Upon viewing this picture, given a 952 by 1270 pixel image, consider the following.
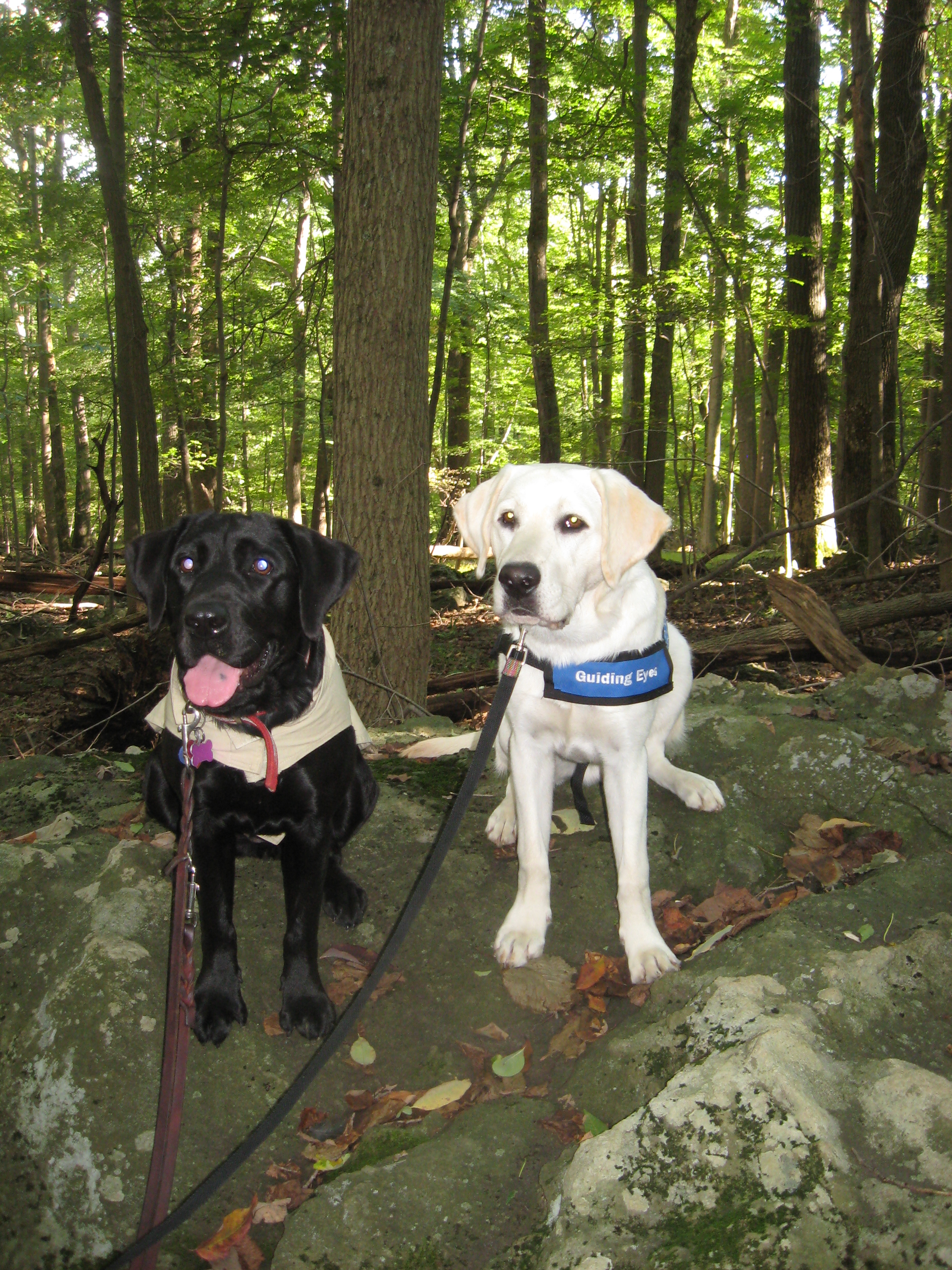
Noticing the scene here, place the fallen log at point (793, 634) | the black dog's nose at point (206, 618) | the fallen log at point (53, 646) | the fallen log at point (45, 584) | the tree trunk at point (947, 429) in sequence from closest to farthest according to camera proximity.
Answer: the black dog's nose at point (206, 618), the fallen log at point (793, 634), the tree trunk at point (947, 429), the fallen log at point (53, 646), the fallen log at point (45, 584)

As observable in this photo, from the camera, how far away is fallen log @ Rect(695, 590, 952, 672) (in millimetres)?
6688

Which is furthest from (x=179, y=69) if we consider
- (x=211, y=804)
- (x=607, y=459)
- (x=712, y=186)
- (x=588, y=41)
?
(x=211, y=804)

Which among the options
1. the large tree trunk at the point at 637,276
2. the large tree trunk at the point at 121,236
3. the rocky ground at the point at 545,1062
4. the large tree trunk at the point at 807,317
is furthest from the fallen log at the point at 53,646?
the large tree trunk at the point at 807,317

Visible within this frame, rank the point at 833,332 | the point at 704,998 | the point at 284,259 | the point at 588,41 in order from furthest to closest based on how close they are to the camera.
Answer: the point at 284,259
the point at 833,332
the point at 588,41
the point at 704,998

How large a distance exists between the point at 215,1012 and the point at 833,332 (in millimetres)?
16579

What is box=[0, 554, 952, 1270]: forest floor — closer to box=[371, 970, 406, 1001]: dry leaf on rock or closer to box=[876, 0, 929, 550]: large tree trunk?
box=[371, 970, 406, 1001]: dry leaf on rock

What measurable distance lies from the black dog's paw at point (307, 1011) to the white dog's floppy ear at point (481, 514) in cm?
153

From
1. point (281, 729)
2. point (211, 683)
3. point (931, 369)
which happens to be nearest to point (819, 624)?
point (281, 729)

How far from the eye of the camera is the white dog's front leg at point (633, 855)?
9.41 ft

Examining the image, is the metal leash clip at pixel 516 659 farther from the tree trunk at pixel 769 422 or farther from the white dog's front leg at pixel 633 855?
the tree trunk at pixel 769 422

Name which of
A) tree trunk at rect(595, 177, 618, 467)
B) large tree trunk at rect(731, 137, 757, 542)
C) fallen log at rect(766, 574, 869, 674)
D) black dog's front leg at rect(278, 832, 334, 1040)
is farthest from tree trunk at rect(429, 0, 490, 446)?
black dog's front leg at rect(278, 832, 334, 1040)

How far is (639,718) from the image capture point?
9.49 ft

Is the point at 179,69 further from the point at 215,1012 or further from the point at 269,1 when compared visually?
the point at 215,1012

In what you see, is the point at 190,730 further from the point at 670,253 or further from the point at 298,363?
the point at 298,363
